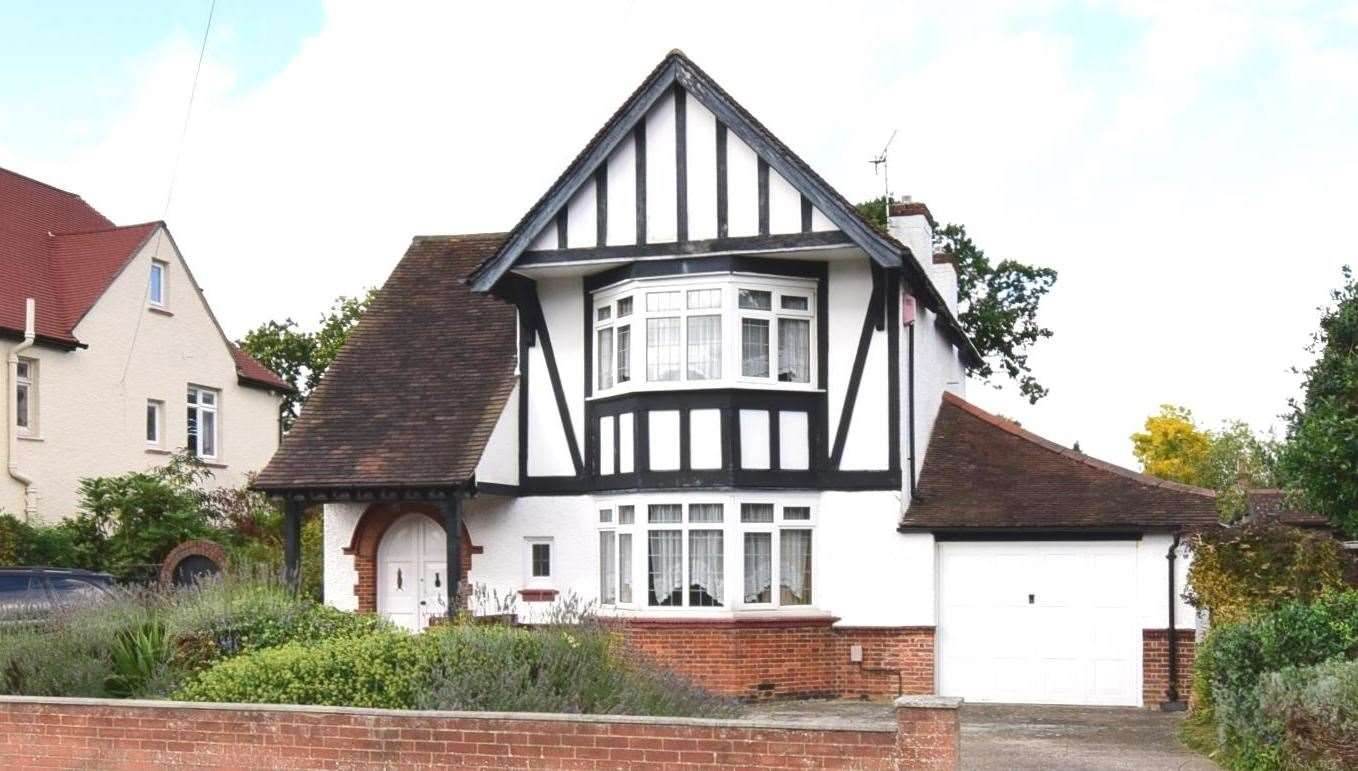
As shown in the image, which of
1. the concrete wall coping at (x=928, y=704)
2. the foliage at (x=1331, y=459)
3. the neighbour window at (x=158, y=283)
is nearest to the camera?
the concrete wall coping at (x=928, y=704)

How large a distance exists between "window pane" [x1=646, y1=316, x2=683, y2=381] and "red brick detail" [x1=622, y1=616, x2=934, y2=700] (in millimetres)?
3105

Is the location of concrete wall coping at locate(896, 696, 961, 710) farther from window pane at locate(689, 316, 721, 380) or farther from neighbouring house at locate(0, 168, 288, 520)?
neighbouring house at locate(0, 168, 288, 520)

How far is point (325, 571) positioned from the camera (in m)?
22.9

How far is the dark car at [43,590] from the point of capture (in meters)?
16.4

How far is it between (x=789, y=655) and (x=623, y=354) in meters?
4.38

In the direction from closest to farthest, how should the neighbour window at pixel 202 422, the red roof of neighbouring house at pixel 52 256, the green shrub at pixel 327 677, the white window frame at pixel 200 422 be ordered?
1. the green shrub at pixel 327 677
2. the red roof of neighbouring house at pixel 52 256
3. the white window frame at pixel 200 422
4. the neighbour window at pixel 202 422

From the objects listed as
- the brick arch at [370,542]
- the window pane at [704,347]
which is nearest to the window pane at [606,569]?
the brick arch at [370,542]

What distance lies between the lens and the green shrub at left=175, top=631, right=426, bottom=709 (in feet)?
42.5

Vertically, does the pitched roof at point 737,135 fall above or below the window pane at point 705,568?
above

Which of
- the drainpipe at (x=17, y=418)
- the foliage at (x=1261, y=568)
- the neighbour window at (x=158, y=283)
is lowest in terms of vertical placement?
the foliage at (x=1261, y=568)

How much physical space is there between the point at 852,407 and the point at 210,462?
17.6 m

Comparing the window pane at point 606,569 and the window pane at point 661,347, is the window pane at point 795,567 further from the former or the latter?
the window pane at point 661,347

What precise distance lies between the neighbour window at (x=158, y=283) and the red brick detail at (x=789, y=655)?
16.0 metres

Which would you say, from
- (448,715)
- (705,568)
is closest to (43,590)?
(705,568)
